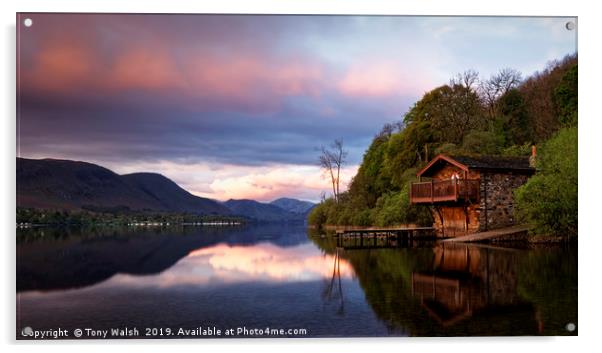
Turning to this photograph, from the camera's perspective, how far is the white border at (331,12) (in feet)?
25.1

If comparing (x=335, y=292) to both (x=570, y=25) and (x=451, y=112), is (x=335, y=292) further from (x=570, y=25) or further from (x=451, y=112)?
(x=451, y=112)

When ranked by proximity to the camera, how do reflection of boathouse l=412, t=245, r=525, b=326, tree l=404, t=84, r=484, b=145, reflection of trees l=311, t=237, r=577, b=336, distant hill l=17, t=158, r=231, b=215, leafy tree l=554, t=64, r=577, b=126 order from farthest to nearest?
1. tree l=404, t=84, r=484, b=145
2. leafy tree l=554, t=64, r=577, b=126
3. distant hill l=17, t=158, r=231, b=215
4. reflection of boathouse l=412, t=245, r=525, b=326
5. reflection of trees l=311, t=237, r=577, b=336

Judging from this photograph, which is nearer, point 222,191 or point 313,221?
point 222,191

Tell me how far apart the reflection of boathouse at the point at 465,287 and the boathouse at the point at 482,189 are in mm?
7697

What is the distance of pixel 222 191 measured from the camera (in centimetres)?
1309

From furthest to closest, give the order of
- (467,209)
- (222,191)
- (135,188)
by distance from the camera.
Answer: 1. (135,188)
2. (467,209)
3. (222,191)

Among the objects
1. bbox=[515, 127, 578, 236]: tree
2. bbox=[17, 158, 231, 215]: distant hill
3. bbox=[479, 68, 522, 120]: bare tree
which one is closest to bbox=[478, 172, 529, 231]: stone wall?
bbox=[515, 127, 578, 236]: tree

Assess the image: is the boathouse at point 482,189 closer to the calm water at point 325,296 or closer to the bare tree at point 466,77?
the bare tree at point 466,77

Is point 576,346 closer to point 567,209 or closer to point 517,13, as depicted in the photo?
point 517,13

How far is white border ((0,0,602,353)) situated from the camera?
7.66 m

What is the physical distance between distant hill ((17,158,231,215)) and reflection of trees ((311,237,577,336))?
628 centimetres

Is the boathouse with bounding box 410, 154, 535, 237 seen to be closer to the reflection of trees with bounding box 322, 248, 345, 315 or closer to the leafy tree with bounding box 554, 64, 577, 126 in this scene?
the leafy tree with bounding box 554, 64, 577, 126

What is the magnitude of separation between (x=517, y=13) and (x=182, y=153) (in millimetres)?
8117

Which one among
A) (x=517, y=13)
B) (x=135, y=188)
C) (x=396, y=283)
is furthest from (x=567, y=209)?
(x=135, y=188)
